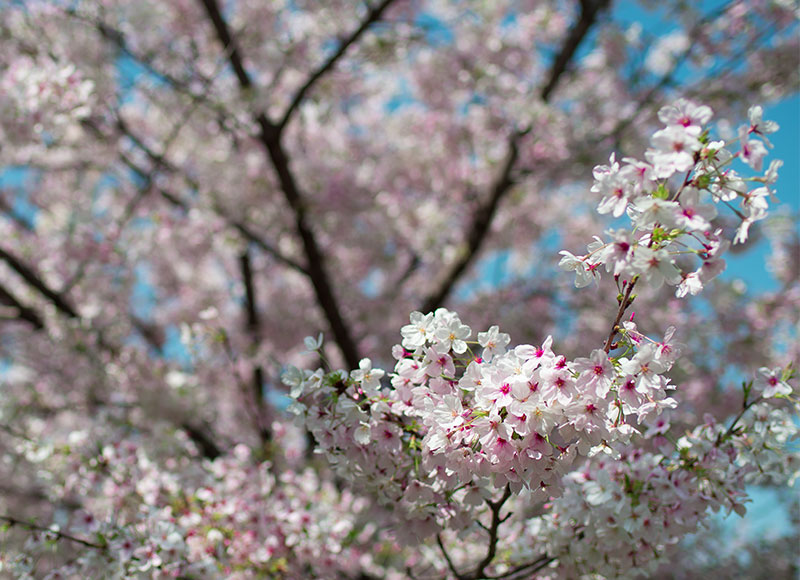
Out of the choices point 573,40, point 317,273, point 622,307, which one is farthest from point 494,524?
point 573,40

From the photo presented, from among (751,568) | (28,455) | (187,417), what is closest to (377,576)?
(187,417)

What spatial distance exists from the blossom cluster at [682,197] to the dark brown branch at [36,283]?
5057mm

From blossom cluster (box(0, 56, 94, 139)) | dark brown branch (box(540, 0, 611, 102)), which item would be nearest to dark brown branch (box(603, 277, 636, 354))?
blossom cluster (box(0, 56, 94, 139))

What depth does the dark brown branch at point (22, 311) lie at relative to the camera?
511 centimetres

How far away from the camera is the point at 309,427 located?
5.83 ft

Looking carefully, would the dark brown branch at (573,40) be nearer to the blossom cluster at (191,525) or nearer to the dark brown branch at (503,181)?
the dark brown branch at (503,181)

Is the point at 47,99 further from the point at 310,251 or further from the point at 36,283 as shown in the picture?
the point at 310,251

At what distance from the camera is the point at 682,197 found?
4.52 ft

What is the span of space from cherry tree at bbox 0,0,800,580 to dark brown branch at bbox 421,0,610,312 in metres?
0.04

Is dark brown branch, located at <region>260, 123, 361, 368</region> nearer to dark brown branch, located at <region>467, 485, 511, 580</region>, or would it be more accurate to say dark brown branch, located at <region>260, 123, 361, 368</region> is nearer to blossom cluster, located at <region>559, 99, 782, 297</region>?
dark brown branch, located at <region>467, 485, 511, 580</region>

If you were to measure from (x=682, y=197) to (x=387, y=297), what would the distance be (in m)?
6.26

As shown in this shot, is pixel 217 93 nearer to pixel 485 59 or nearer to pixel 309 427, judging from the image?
pixel 485 59

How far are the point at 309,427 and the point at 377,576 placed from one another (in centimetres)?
343

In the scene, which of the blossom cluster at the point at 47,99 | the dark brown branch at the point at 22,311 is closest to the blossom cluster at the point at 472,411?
the blossom cluster at the point at 47,99
